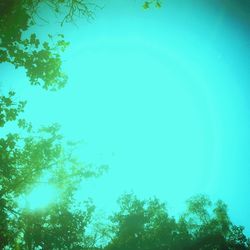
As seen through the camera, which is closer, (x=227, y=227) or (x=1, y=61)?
(x=1, y=61)

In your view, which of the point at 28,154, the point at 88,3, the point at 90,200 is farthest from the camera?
the point at 90,200

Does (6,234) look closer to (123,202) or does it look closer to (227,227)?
(123,202)

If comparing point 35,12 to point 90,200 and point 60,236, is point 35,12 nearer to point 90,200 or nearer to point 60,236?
point 60,236

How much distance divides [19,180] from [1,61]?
41.1 ft

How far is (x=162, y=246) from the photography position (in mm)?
37281

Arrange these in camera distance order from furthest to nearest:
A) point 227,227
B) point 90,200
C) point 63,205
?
1. point 227,227
2. point 90,200
3. point 63,205

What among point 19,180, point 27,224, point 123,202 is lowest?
point 27,224

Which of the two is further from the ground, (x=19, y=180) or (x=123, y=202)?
(x=123, y=202)

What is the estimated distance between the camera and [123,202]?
42750 mm

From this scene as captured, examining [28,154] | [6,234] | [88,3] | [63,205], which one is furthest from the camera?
[63,205]

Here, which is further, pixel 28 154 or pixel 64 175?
pixel 64 175

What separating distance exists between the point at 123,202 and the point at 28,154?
2548cm

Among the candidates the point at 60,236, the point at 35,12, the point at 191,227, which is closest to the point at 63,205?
the point at 60,236

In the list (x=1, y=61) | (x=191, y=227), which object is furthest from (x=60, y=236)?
(x=191, y=227)
